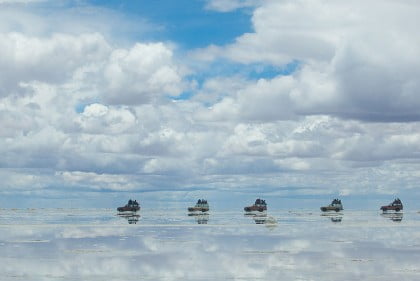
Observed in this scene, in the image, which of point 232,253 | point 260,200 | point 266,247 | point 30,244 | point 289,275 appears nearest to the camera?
point 289,275

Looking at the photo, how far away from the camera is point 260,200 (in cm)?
16775

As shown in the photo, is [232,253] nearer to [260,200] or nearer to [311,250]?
[311,250]

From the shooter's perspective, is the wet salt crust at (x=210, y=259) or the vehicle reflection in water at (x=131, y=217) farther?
the vehicle reflection in water at (x=131, y=217)

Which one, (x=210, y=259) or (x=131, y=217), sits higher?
(x=131, y=217)

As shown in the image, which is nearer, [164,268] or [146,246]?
[164,268]

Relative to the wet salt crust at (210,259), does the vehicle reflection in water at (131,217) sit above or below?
above

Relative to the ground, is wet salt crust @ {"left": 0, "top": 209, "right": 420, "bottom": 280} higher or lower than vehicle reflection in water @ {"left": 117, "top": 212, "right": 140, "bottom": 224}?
lower

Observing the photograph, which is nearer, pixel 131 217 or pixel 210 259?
pixel 210 259

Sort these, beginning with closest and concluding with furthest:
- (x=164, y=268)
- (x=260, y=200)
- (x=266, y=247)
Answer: (x=164, y=268)
(x=266, y=247)
(x=260, y=200)

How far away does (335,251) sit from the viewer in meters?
50.0

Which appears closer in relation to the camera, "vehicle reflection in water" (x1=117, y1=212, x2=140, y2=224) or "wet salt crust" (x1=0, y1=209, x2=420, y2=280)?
"wet salt crust" (x1=0, y1=209, x2=420, y2=280)

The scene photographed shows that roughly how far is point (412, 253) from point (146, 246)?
22359mm

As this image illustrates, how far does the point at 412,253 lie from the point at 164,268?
67.3 ft

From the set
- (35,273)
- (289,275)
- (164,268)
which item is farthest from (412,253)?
(35,273)
